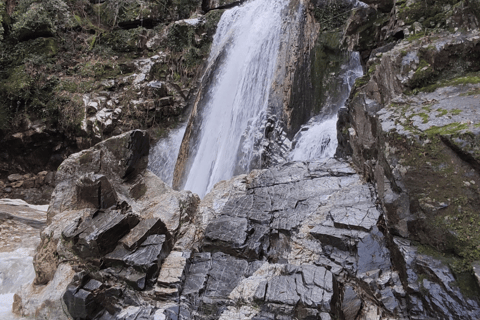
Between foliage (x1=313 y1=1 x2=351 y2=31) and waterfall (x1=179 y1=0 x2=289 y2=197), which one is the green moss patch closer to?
waterfall (x1=179 y1=0 x2=289 y2=197)

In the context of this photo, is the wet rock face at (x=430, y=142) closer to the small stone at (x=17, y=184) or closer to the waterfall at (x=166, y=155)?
the waterfall at (x=166, y=155)

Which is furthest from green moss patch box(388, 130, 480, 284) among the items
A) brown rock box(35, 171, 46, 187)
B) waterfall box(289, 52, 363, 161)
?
brown rock box(35, 171, 46, 187)

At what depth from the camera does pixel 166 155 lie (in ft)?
40.7

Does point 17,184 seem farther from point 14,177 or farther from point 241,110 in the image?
point 241,110

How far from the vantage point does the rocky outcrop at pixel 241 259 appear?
3.51 m

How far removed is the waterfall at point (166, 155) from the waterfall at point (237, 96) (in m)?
1.77

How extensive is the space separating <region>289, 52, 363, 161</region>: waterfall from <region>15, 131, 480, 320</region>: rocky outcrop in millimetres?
1583

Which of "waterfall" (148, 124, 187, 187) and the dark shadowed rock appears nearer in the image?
the dark shadowed rock

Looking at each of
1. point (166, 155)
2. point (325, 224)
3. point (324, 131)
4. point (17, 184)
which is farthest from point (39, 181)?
point (325, 224)

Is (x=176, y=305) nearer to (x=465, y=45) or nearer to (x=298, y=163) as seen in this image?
(x=298, y=163)

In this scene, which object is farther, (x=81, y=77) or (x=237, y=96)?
(x=81, y=77)

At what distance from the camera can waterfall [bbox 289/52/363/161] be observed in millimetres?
7797

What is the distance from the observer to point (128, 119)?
12961 mm

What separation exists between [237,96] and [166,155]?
3993mm
